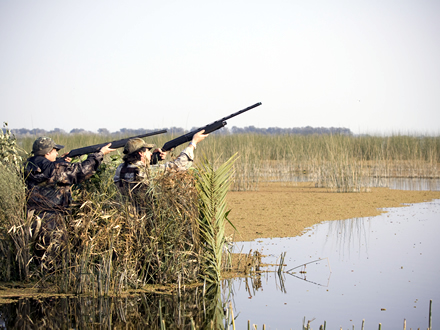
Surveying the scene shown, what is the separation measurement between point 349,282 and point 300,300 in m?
0.84

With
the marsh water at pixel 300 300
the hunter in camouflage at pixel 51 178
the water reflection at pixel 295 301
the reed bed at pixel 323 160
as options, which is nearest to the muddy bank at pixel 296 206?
the reed bed at pixel 323 160

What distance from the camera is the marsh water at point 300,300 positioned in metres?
4.51

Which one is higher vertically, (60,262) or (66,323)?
(60,262)

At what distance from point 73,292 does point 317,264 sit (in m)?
3.11

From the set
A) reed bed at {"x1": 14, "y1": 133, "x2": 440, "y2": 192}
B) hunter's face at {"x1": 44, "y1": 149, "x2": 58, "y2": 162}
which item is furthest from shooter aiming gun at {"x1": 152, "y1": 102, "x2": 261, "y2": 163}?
reed bed at {"x1": 14, "y1": 133, "x2": 440, "y2": 192}

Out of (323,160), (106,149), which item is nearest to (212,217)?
(106,149)

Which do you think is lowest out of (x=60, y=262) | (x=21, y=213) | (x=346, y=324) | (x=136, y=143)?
(x=346, y=324)

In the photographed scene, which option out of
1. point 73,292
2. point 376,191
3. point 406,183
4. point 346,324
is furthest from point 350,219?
point 406,183

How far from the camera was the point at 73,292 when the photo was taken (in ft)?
17.2

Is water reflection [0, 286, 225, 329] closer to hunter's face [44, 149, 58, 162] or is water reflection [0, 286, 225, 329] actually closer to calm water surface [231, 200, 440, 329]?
calm water surface [231, 200, 440, 329]

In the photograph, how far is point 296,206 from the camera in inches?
444

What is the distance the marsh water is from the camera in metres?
4.51

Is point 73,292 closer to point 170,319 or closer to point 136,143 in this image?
point 170,319

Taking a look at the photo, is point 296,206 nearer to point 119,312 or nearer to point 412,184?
point 412,184
